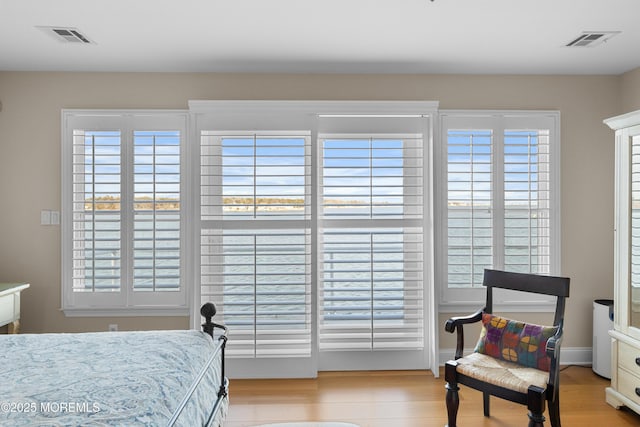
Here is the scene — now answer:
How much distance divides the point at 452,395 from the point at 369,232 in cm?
145

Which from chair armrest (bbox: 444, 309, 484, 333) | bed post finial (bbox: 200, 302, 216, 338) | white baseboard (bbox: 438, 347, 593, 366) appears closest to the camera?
bed post finial (bbox: 200, 302, 216, 338)

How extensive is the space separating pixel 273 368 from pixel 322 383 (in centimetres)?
41

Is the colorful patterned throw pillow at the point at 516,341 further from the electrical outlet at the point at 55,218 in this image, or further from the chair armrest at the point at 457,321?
the electrical outlet at the point at 55,218

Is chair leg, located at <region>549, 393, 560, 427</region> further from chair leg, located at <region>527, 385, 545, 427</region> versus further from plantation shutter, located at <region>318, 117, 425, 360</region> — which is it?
plantation shutter, located at <region>318, 117, 425, 360</region>

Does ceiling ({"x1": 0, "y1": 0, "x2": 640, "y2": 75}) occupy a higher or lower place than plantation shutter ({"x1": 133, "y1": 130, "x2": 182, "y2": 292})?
higher

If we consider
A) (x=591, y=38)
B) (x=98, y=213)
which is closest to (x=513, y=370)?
(x=591, y=38)

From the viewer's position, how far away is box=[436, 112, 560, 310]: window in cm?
367

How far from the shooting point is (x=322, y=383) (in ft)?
11.2

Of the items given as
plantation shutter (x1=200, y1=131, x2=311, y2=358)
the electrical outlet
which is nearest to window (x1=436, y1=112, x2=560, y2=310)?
plantation shutter (x1=200, y1=131, x2=311, y2=358)

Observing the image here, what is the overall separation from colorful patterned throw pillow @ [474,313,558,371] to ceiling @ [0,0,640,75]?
190 cm

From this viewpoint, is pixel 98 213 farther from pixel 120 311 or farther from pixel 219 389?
pixel 219 389

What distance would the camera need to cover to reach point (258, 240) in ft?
11.4

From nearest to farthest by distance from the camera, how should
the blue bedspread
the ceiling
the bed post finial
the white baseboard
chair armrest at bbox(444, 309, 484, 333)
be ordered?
the blue bedspread
the bed post finial
the ceiling
chair armrest at bbox(444, 309, 484, 333)
the white baseboard

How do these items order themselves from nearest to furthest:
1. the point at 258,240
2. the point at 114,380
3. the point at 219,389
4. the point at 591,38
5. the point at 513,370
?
the point at 114,380 < the point at 219,389 < the point at 513,370 < the point at 591,38 < the point at 258,240
